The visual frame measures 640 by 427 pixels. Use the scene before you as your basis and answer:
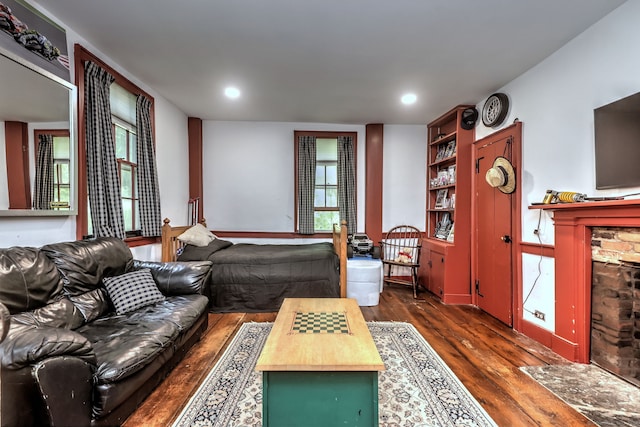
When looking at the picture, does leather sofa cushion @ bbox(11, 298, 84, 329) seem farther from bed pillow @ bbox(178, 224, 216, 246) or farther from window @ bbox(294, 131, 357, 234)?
window @ bbox(294, 131, 357, 234)

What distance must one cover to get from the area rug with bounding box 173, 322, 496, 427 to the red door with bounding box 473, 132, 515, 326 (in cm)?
128

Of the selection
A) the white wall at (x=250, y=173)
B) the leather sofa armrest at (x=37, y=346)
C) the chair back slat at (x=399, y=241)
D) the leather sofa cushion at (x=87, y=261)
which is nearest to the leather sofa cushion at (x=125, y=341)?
the leather sofa armrest at (x=37, y=346)

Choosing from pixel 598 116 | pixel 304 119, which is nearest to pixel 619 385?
pixel 598 116

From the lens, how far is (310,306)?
2.19 meters

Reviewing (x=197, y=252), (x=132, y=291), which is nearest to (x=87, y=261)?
(x=132, y=291)

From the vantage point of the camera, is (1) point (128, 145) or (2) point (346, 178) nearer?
(1) point (128, 145)

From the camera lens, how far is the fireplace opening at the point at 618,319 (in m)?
1.97

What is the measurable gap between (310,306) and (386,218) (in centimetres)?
280

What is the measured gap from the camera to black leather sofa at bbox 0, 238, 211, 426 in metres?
1.13

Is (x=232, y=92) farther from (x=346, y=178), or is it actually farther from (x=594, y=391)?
(x=594, y=391)

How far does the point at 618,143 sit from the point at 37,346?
11.1 feet

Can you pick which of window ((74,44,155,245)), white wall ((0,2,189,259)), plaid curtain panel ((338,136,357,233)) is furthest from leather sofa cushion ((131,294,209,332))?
plaid curtain panel ((338,136,357,233))

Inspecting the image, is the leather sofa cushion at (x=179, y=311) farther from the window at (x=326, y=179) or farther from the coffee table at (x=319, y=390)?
the window at (x=326, y=179)

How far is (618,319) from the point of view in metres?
2.02
